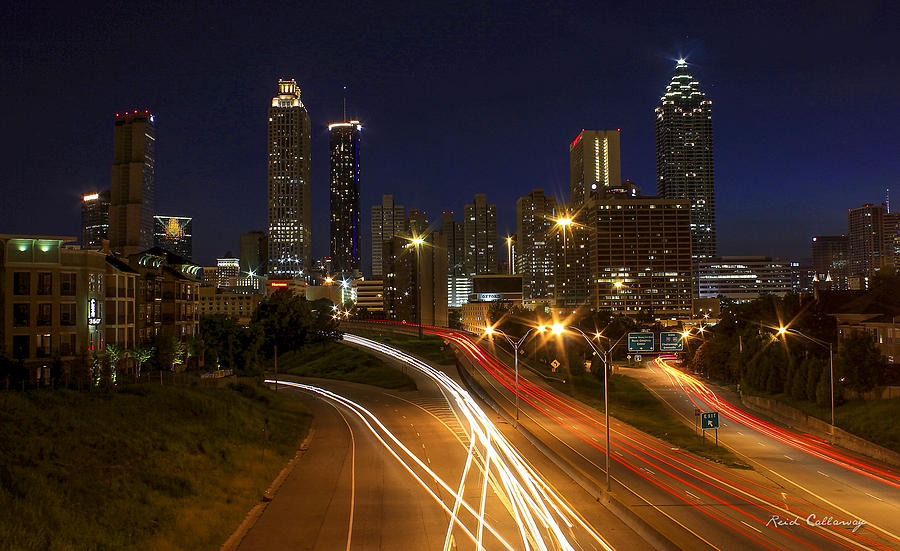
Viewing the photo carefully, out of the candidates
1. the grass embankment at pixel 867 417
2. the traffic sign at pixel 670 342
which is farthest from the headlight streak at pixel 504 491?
the grass embankment at pixel 867 417

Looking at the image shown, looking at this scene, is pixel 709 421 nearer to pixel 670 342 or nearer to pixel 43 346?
pixel 670 342

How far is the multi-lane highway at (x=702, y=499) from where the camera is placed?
77.4 ft

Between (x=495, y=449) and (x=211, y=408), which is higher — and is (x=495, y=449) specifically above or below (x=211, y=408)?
below

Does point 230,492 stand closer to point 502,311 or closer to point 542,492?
point 542,492

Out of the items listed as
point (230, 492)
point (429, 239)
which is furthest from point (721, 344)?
point (429, 239)

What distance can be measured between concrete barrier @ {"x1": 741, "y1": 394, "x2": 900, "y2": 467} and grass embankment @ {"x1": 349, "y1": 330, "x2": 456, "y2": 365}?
114ft

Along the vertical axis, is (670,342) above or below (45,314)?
below

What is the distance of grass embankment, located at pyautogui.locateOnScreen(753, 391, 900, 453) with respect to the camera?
4688 cm

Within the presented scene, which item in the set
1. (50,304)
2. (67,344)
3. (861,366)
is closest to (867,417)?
(861,366)

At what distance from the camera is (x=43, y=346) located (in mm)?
52219

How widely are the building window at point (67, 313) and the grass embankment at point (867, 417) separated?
199ft

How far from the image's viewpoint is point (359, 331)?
397 feet

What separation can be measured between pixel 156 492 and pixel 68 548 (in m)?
6.53

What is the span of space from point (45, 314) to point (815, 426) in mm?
61544
